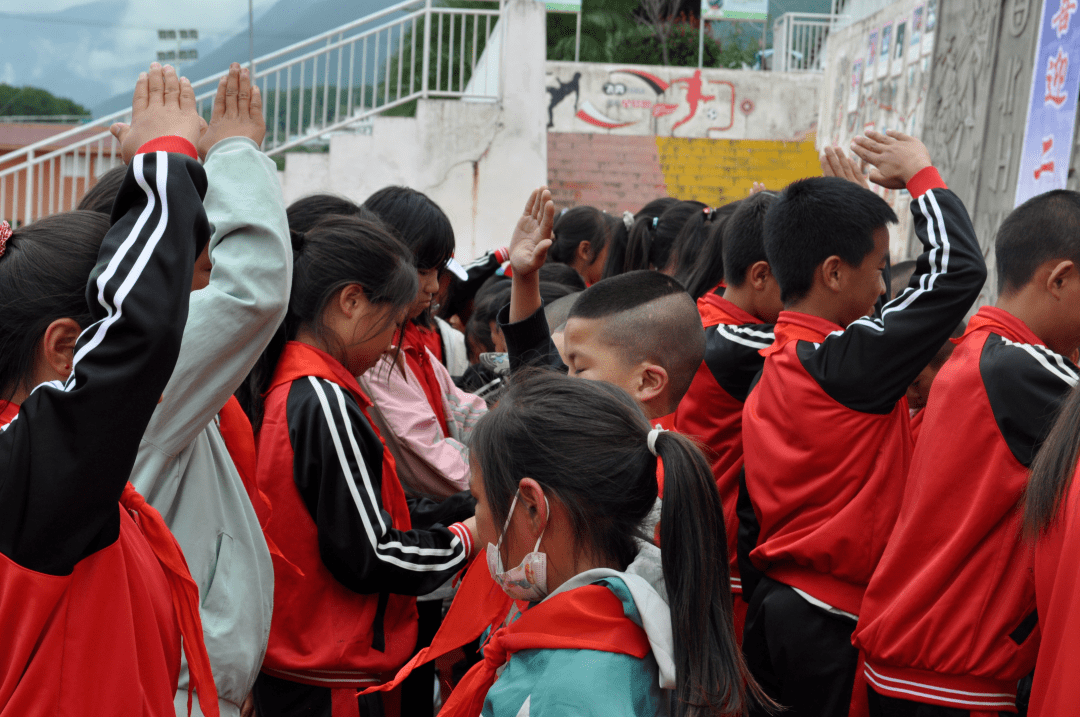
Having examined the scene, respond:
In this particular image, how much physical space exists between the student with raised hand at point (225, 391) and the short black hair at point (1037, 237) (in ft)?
5.07

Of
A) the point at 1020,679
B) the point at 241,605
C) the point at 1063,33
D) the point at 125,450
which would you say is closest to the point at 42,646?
the point at 125,450

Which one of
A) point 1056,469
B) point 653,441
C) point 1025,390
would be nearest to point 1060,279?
point 1025,390

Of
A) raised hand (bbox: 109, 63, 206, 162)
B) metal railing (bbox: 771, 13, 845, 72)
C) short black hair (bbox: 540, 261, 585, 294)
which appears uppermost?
metal railing (bbox: 771, 13, 845, 72)

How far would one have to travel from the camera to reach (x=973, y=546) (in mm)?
1824

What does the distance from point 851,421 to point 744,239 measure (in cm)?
76

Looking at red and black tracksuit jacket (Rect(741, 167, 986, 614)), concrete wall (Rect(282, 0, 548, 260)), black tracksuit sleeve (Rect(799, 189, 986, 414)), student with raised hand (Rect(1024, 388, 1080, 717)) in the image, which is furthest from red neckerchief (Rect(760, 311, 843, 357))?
concrete wall (Rect(282, 0, 548, 260))

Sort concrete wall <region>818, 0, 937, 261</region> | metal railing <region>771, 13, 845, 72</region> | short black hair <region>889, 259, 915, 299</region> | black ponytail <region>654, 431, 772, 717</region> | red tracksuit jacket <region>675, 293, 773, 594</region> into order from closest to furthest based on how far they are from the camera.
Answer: black ponytail <region>654, 431, 772, 717</region> < red tracksuit jacket <region>675, 293, 773, 594</region> < short black hair <region>889, 259, 915, 299</region> < concrete wall <region>818, 0, 937, 261</region> < metal railing <region>771, 13, 845, 72</region>

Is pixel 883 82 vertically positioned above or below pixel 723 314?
above

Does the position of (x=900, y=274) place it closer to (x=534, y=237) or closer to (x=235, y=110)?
(x=534, y=237)

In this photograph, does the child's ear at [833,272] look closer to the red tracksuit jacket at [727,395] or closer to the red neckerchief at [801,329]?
the red neckerchief at [801,329]

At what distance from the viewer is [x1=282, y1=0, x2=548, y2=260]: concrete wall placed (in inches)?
397

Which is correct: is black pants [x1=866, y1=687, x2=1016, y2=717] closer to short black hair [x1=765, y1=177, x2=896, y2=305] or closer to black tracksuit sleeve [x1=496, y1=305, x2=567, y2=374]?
short black hair [x1=765, y1=177, x2=896, y2=305]

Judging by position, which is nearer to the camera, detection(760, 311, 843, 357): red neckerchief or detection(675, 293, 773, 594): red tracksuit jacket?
detection(760, 311, 843, 357): red neckerchief

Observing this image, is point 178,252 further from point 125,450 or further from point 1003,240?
point 1003,240
